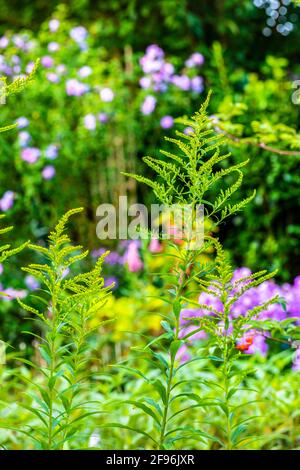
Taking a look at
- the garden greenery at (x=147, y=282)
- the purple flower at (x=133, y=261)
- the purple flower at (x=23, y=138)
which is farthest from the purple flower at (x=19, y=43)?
the purple flower at (x=133, y=261)

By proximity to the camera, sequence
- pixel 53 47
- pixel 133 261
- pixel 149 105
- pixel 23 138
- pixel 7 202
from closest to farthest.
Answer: pixel 133 261, pixel 7 202, pixel 23 138, pixel 149 105, pixel 53 47

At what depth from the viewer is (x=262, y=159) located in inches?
145

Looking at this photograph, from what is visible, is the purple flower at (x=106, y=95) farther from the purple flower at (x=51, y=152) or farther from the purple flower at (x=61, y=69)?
the purple flower at (x=51, y=152)

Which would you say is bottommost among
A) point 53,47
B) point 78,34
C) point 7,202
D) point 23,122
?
point 7,202

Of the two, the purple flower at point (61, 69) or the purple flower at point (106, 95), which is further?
the purple flower at point (61, 69)

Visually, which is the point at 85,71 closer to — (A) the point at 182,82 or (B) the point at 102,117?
(B) the point at 102,117

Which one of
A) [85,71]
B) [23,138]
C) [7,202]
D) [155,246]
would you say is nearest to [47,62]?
[85,71]

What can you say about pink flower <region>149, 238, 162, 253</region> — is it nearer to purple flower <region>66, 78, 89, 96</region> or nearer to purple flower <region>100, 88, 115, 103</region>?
purple flower <region>100, 88, 115, 103</region>

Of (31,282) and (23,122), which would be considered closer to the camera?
(31,282)

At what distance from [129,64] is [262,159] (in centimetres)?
165
